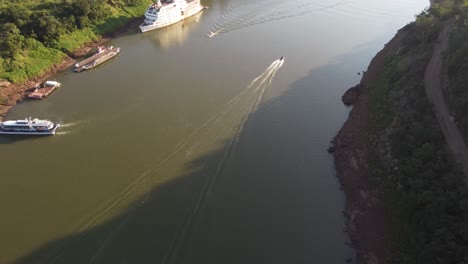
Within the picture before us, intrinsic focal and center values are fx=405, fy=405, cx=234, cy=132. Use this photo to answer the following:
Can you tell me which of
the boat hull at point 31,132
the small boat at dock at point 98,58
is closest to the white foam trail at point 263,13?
the small boat at dock at point 98,58

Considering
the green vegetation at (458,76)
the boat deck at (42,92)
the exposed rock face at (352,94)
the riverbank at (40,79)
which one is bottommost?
the exposed rock face at (352,94)

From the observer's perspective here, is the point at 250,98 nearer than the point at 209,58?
Yes

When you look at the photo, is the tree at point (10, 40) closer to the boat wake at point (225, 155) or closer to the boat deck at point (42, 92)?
the boat deck at point (42, 92)

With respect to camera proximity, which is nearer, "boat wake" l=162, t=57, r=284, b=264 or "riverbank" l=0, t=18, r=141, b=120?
"boat wake" l=162, t=57, r=284, b=264

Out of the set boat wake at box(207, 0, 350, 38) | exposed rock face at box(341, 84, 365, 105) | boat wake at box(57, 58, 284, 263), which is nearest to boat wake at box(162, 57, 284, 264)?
boat wake at box(57, 58, 284, 263)

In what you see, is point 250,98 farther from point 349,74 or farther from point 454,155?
point 454,155

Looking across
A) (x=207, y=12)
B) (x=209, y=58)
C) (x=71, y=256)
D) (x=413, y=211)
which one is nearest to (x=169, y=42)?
(x=209, y=58)

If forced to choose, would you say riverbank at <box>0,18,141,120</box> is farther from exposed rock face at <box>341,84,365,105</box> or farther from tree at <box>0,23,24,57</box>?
exposed rock face at <box>341,84,365,105</box>
